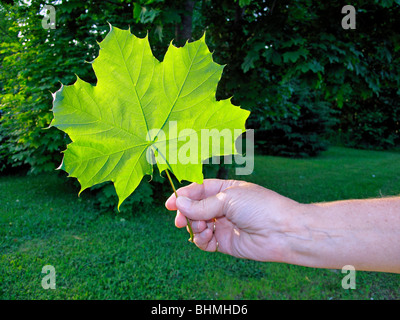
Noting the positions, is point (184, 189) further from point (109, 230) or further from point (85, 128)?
point (109, 230)

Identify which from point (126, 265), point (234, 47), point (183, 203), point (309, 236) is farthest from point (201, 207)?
point (234, 47)

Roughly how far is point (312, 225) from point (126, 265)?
10.9 ft

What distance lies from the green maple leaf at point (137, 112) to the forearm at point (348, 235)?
68cm

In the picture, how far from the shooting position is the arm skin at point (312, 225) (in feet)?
4.54

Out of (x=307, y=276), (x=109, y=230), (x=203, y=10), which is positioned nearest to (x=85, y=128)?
(x=307, y=276)

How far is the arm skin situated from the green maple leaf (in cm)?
39

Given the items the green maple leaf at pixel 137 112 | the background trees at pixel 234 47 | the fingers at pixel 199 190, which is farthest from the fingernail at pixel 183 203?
the background trees at pixel 234 47

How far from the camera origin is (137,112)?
3.69ft

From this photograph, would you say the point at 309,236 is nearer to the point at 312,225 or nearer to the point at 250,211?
the point at 312,225

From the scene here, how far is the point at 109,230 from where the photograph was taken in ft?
17.1

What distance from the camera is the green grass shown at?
3600mm

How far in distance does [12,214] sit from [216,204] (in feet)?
18.5

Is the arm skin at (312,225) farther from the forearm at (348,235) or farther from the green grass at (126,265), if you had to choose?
the green grass at (126,265)

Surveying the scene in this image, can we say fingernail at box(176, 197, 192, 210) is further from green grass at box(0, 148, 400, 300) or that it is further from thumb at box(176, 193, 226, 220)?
green grass at box(0, 148, 400, 300)
